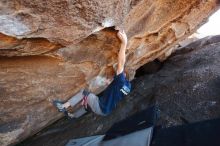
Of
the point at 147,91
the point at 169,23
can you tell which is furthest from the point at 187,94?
the point at 169,23

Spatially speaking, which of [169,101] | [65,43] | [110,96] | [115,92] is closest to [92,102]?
[110,96]

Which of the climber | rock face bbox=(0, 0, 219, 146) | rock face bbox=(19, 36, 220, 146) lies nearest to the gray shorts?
the climber

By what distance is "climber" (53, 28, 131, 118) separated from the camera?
14.4 feet

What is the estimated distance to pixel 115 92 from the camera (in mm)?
4492

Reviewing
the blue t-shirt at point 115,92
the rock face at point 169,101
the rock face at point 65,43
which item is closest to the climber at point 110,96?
the blue t-shirt at point 115,92

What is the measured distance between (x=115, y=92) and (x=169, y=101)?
1.63 m

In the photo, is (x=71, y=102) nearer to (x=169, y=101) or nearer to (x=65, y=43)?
(x=65, y=43)

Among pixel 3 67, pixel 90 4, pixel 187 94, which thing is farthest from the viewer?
pixel 187 94

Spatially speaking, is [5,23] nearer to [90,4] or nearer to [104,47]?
[90,4]

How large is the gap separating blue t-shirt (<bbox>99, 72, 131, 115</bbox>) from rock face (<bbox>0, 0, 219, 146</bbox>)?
2.06 ft

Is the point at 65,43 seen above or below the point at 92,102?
above

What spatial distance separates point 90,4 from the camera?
10.9 feet

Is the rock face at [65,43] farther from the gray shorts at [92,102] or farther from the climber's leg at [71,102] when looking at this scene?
the gray shorts at [92,102]

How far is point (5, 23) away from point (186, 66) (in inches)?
201
